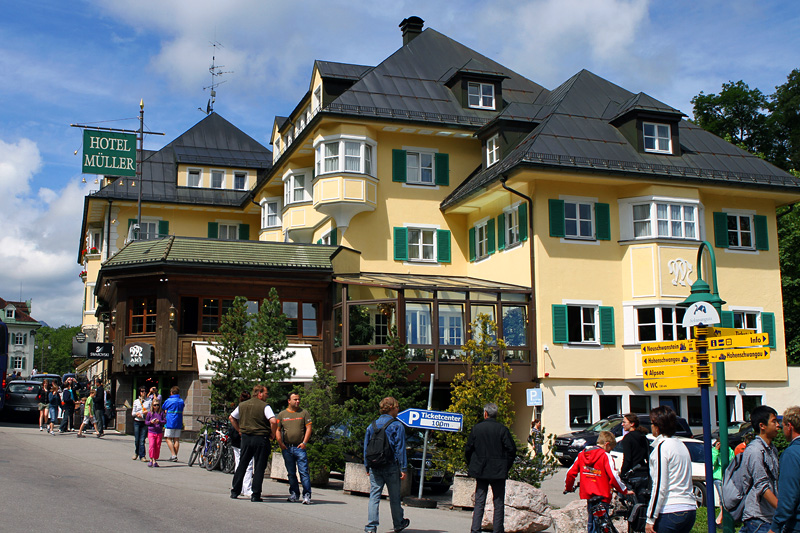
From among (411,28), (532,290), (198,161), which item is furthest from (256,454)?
(198,161)

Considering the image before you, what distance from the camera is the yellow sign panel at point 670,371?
10.9 m

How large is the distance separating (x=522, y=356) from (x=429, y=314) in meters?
3.69

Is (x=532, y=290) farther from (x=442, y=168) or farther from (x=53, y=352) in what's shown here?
(x=53, y=352)

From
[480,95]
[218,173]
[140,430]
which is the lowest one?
[140,430]

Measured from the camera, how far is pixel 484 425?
1147cm

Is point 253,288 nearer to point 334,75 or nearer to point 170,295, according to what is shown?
point 170,295

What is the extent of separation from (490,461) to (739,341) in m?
3.51

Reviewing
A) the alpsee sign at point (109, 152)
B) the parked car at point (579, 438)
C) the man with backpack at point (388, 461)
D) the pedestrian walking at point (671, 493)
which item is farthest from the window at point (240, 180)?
the pedestrian walking at point (671, 493)

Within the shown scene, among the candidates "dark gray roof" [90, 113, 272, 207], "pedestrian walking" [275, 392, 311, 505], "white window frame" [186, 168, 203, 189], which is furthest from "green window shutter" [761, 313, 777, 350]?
"white window frame" [186, 168, 203, 189]

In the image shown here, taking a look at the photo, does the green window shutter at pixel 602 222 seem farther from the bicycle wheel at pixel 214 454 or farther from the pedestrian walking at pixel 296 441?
the pedestrian walking at pixel 296 441

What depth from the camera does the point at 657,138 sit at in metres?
31.2

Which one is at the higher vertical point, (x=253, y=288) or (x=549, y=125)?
(x=549, y=125)

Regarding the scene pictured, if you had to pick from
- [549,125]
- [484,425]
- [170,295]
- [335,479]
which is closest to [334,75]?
[549,125]

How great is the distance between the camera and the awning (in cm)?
2806
